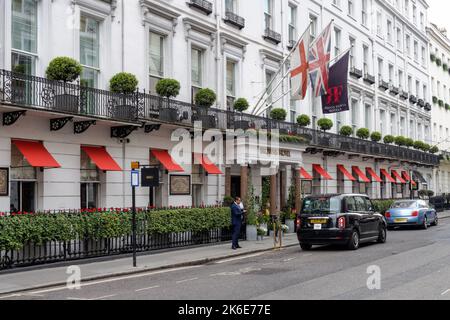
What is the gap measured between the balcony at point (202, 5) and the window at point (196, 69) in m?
1.66

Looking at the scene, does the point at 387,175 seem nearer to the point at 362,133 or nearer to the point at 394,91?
the point at 362,133

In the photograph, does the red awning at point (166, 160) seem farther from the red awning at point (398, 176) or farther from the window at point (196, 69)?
the red awning at point (398, 176)

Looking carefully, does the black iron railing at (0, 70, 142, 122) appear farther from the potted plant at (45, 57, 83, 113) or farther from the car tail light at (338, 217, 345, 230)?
the car tail light at (338, 217, 345, 230)

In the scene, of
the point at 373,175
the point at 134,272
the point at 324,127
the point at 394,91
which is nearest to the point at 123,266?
the point at 134,272

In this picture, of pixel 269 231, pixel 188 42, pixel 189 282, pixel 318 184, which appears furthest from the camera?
pixel 318 184

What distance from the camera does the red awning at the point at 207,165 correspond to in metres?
22.3

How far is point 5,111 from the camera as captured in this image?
608 inches

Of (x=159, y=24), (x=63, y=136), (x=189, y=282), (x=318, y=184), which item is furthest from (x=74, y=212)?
(x=318, y=184)

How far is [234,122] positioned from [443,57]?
46.3 meters

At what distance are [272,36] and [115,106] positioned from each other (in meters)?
12.6

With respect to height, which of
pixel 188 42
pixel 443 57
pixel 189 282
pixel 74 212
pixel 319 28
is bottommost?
pixel 189 282

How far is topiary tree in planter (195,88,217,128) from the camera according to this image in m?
22.1

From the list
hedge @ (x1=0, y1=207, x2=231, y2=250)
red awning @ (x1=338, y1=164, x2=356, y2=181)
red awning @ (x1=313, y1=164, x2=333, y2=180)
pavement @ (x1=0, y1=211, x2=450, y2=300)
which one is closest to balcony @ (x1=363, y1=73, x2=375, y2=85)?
red awning @ (x1=338, y1=164, x2=356, y2=181)

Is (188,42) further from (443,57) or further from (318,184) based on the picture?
(443,57)
